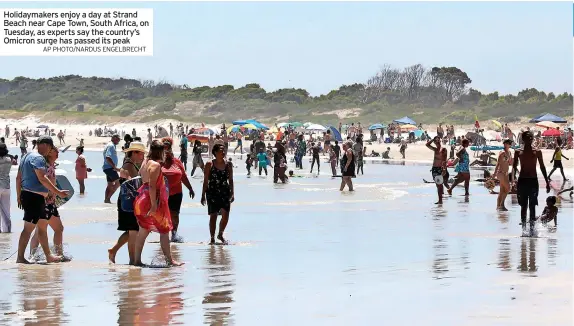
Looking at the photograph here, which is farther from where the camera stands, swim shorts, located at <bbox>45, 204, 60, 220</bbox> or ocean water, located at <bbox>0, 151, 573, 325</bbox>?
swim shorts, located at <bbox>45, 204, 60, 220</bbox>

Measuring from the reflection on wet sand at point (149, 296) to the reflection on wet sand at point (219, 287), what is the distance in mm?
253

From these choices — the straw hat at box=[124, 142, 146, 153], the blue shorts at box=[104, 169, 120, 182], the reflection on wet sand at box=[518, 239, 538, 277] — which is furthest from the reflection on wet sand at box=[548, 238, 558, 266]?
the blue shorts at box=[104, 169, 120, 182]

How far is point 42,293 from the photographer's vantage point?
986 cm

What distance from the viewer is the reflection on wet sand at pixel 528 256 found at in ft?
38.2

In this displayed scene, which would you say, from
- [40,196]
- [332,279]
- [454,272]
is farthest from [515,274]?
[40,196]

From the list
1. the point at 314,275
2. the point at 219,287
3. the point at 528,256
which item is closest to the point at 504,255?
the point at 528,256

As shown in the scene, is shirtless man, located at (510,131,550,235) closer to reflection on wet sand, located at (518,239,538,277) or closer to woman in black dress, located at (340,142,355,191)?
reflection on wet sand, located at (518,239,538,277)

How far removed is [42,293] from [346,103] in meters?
131

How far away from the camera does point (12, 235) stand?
1507 cm

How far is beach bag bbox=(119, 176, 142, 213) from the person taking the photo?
11.7 meters

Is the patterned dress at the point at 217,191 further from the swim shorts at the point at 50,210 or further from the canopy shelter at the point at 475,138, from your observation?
the canopy shelter at the point at 475,138

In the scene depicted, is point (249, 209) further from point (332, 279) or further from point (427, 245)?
point (332, 279)

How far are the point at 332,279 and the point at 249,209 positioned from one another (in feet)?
34.8

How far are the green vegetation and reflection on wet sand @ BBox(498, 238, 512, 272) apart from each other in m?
93.6
